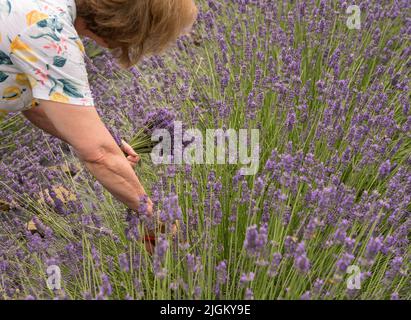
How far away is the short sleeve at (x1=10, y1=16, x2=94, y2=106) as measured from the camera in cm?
174

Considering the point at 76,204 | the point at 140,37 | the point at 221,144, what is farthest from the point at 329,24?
the point at 76,204

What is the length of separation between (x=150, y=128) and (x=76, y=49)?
3.07ft

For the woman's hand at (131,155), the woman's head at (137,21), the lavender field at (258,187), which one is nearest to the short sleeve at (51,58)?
the woman's head at (137,21)

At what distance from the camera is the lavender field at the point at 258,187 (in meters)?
1.77

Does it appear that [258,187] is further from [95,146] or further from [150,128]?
[150,128]

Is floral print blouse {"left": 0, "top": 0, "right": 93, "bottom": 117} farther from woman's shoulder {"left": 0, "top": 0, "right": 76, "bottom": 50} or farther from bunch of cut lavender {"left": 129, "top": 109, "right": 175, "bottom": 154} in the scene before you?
bunch of cut lavender {"left": 129, "top": 109, "right": 175, "bottom": 154}

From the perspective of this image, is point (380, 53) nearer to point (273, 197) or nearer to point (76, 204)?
point (273, 197)

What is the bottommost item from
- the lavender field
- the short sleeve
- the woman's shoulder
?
the lavender field

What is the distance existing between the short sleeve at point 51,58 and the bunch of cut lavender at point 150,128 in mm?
834

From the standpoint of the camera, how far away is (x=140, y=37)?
6.56 ft

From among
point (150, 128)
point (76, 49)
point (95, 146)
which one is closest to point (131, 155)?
point (150, 128)

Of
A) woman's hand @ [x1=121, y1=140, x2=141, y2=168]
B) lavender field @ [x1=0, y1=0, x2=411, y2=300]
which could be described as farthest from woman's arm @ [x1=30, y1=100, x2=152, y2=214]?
woman's hand @ [x1=121, y1=140, x2=141, y2=168]

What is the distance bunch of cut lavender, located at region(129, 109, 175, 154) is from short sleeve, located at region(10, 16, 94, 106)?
32.8 inches

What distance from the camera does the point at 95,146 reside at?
181 centimetres
